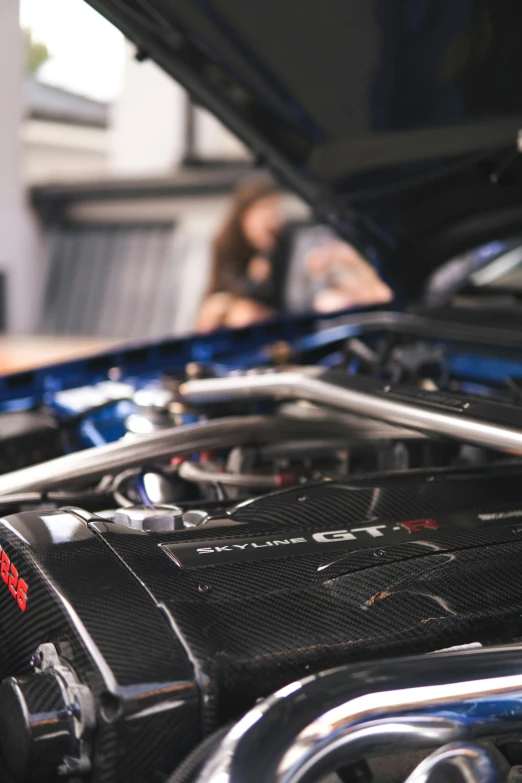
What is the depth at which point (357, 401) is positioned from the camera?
91 centimetres

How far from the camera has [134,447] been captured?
2.95 ft

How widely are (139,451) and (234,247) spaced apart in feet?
9.70

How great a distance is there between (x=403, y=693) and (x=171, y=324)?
5.09m

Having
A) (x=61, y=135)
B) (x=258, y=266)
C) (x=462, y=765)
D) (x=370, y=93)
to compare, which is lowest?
(x=462, y=765)

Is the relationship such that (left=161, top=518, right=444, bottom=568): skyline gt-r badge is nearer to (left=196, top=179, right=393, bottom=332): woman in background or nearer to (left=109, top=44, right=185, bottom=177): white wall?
(left=196, top=179, right=393, bottom=332): woman in background

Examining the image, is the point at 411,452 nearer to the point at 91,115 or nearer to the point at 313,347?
the point at 313,347

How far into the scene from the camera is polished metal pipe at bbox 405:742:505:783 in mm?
484

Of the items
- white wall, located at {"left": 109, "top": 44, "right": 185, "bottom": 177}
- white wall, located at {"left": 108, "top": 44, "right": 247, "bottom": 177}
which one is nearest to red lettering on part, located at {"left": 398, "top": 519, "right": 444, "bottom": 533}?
white wall, located at {"left": 108, "top": 44, "right": 247, "bottom": 177}

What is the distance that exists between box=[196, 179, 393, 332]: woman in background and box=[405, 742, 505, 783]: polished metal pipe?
9.62 feet

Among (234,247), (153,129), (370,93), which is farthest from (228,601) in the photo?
(153,129)

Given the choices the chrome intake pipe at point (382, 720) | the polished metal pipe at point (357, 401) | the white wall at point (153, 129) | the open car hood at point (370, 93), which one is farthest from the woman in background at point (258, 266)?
the chrome intake pipe at point (382, 720)

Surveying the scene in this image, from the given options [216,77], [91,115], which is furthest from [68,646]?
[91,115]

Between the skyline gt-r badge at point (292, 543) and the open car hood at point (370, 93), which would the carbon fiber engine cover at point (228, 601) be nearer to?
the skyline gt-r badge at point (292, 543)

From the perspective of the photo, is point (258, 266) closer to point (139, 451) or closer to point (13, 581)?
point (139, 451)
